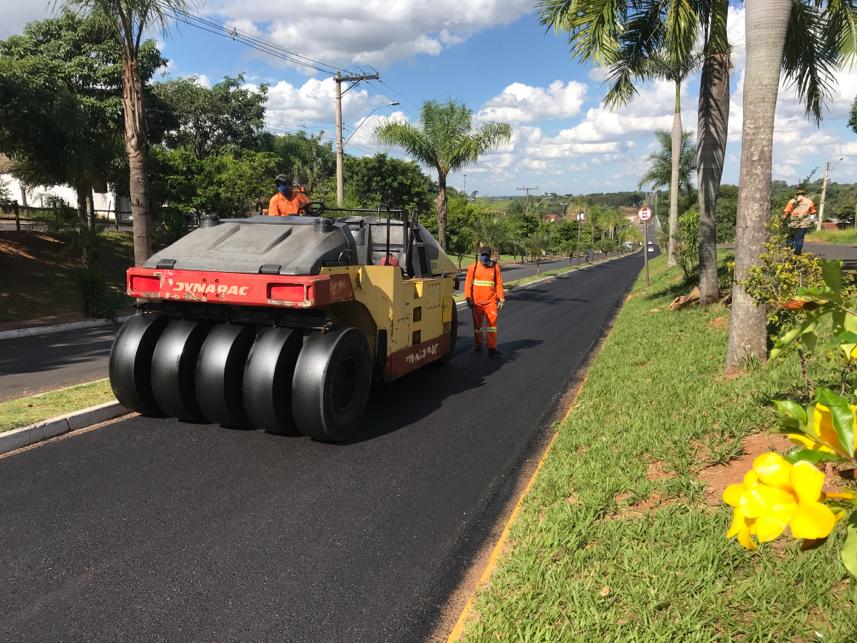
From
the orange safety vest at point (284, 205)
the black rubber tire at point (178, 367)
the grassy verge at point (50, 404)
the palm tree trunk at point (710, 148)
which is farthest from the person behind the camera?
the palm tree trunk at point (710, 148)

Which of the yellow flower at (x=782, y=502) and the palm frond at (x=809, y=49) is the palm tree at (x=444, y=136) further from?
the yellow flower at (x=782, y=502)

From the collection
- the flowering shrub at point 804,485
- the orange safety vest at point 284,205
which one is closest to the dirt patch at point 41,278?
the orange safety vest at point 284,205

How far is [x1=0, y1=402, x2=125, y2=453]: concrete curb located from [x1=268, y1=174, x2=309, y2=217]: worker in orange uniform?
2751 millimetres

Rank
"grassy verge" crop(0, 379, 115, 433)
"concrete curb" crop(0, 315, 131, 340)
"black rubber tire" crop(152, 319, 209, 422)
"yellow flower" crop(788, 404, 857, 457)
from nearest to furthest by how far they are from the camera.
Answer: "yellow flower" crop(788, 404, 857, 457), "black rubber tire" crop(152, 319, 209, 422), "grassy verge" crop(0, 379, 115, 433), "concrete curb" crop(0, 315, 131, 340)

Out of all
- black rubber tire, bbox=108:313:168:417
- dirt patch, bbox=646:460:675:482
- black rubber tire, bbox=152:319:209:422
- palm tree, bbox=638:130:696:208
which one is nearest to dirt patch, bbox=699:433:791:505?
dirt patch, bbox=646:460:675:482

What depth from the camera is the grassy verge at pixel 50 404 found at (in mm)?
5605

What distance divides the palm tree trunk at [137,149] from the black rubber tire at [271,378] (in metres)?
5.16

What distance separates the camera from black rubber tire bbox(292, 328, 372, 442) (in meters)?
5.06

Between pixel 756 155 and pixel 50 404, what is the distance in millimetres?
7733

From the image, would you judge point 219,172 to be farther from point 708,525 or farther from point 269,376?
point 708,525

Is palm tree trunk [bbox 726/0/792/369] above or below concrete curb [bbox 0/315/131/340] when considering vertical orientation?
above

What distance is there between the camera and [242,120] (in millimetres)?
41000

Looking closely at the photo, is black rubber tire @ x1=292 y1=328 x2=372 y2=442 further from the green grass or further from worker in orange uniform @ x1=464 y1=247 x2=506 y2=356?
the green grass

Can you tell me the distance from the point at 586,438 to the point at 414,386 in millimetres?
2857
